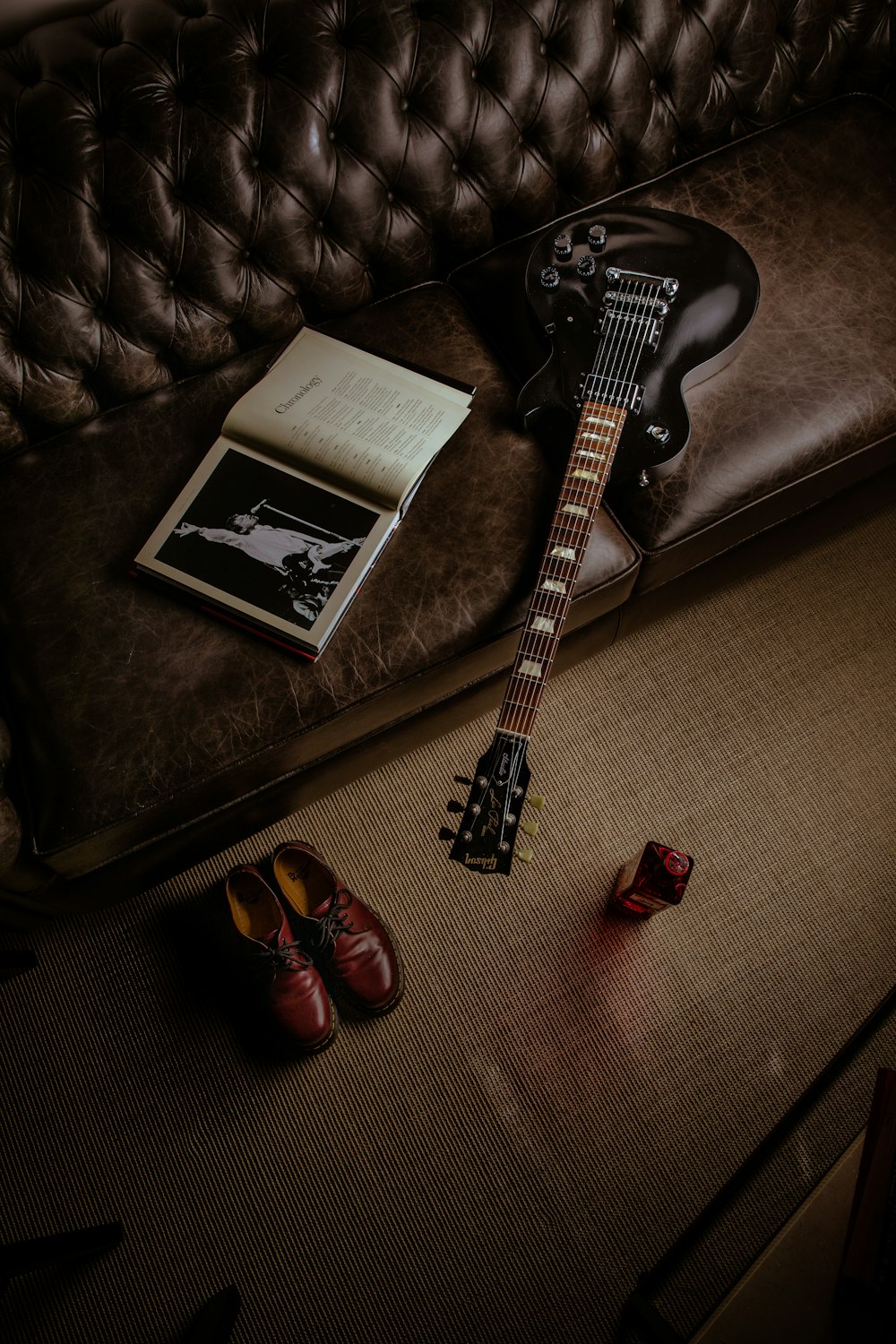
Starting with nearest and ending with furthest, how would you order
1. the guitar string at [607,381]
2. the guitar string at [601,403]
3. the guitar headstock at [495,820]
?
1. the guitar headstock at [495,820]
2. the guitar string at [601,403]
3. the guitar string at [607,381]

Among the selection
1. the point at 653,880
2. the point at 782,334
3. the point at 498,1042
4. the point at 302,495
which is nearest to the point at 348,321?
the point at 302,495

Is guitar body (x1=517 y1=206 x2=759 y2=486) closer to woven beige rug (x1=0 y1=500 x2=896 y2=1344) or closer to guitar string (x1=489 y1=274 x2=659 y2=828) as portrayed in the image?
guitar string (x1=489 y1=274 x2=659 y2=828)

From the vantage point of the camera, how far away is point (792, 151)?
1556 mm

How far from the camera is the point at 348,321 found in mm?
1455

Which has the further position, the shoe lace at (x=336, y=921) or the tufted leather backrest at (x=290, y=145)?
the shoe lace at (x=336, y=921)

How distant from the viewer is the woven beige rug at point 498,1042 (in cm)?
130

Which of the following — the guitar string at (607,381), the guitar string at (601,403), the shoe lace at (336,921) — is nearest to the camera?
the guitar string at (601,403)

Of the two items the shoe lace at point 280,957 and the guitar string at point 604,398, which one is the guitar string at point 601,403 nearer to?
the guitar string at point 604,398

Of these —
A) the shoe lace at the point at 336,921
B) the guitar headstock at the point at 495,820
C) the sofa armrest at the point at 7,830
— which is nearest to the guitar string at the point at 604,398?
the guitar headstock at the point at 495,820

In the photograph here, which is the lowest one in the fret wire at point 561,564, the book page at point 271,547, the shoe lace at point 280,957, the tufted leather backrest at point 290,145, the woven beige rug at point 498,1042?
the woven beige rug at point 498,1042

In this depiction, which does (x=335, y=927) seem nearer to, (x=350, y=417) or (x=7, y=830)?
(x=7, y=830)

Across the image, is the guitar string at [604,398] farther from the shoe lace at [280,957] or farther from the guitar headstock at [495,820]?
the shoe lace at [280,957]

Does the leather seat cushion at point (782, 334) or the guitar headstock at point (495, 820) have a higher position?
the leather seat cushion at point (782, 334)

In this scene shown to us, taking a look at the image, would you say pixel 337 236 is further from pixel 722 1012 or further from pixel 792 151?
pixel 722 1012
